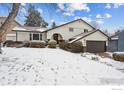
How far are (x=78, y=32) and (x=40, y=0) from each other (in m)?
1.54

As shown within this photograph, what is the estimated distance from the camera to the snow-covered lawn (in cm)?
455

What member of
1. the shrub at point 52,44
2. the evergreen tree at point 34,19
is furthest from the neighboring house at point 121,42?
the evergreen tree at point 34,19

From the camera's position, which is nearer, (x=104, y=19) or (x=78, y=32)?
(x=104, y=19)

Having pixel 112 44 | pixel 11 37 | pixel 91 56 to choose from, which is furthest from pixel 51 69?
pixel 112 44

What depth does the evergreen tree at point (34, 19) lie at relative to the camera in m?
5.41

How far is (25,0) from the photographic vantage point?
200 inches

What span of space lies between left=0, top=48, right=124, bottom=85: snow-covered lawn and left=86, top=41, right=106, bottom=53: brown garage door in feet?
1.17

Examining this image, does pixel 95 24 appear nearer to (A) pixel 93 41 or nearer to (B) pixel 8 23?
(A) pixel 93 41

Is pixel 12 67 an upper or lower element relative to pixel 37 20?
lower
